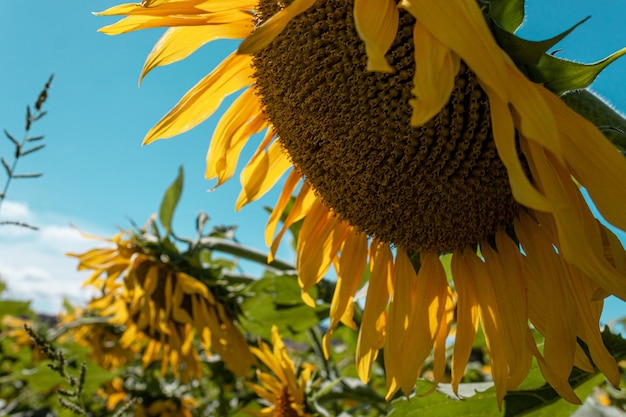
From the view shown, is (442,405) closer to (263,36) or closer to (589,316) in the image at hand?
(589,316)

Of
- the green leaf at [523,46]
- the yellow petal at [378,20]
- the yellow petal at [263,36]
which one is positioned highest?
the yellow petal at [263,36]

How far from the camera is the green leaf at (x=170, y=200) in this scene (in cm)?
244

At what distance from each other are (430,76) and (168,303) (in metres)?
1.84

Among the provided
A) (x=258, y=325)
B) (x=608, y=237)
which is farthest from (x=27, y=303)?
(x=608, y=237)

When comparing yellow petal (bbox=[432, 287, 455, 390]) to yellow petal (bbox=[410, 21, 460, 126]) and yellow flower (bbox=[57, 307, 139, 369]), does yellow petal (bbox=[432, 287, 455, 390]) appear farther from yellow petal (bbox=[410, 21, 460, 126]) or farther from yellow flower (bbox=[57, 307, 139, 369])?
yellow flower (bbox=[57, 307, 139, 369])

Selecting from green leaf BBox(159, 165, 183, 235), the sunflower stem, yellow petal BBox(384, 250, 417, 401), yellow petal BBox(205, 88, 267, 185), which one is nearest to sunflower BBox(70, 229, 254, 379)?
green leaf BBox(159, 165, 183, 235)

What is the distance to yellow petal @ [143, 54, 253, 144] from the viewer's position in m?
1.50

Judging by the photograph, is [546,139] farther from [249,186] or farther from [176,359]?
[176,359]

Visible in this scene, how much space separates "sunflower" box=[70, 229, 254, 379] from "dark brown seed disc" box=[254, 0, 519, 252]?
1220mm

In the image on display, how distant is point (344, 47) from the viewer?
1124 mm

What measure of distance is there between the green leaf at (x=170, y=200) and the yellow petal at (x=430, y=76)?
171cm

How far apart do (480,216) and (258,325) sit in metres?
1.31

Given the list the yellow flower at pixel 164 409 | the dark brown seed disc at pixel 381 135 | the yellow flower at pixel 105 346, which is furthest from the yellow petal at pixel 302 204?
the yellow flower at pixel 105 346

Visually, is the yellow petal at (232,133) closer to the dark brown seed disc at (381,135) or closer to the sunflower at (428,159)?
the sunflower at (428,159)
